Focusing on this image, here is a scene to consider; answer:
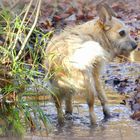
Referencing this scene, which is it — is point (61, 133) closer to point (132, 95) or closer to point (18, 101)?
point (18, 101)

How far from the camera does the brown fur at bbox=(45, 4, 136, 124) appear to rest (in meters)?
7.85

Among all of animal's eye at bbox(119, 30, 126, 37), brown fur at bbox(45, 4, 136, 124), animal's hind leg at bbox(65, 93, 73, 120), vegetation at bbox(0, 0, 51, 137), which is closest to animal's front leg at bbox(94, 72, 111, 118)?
brown fur at bbox(45, 4, 136, 124)

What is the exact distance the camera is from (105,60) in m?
8.73

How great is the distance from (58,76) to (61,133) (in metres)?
0.69

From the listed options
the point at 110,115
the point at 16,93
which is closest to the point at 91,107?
the point at 110,115

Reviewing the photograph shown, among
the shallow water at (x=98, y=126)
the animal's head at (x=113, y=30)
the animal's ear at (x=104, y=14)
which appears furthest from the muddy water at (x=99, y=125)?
the animal's ear at (x=104, y=14)

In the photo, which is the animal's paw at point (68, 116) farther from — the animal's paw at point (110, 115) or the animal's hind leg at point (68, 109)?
the animal's paw at point (110, 115)

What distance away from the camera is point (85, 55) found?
7785 mm

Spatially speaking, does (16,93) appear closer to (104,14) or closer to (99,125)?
(99,125)

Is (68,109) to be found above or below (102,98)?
below

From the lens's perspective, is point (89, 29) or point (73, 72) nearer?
point (73, 72)

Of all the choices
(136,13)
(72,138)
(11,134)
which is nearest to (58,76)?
(72,138)

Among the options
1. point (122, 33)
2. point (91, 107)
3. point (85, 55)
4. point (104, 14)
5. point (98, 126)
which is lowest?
point (98, 126)

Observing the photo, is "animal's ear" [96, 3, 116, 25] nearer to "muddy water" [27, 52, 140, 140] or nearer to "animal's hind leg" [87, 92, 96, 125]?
"muddy water" [27, 52, 140, 140]
